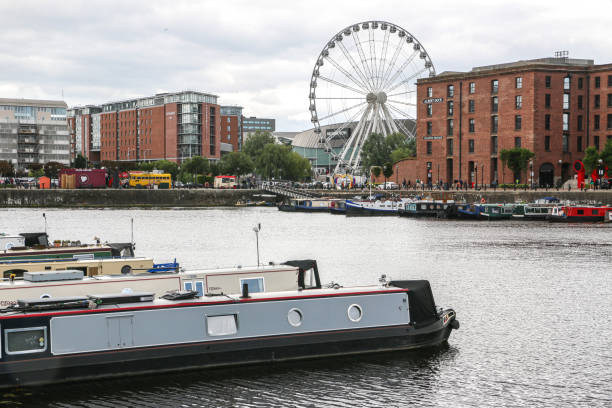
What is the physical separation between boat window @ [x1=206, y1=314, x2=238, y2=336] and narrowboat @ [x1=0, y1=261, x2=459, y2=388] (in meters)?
0.03

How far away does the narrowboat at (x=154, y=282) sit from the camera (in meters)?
24.0

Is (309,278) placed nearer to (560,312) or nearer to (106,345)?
(106,345)

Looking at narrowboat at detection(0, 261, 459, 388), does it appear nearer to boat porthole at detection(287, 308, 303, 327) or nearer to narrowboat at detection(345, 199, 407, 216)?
boat porthole at detection(287, 308, 303, 327)

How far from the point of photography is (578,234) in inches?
3017

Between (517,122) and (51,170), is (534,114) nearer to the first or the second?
(517,122)

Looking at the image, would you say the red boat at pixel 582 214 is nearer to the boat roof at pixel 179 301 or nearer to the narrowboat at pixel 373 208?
the narrowboat at pixel 373 208

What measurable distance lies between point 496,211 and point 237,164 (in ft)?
317

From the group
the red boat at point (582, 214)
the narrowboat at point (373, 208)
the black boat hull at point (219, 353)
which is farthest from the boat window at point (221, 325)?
the narrowboat at point (373, 208)

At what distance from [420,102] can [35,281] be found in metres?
121

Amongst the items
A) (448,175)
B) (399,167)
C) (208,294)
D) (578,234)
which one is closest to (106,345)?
(208,294)

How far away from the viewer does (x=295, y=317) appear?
2395 centimetres

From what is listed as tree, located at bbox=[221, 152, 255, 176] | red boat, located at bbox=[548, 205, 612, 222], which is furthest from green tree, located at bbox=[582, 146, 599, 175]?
tree, located at bbox=[221, 152, 255, 176]

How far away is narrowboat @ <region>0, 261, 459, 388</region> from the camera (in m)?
20.8

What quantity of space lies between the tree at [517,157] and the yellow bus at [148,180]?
87675 mm
